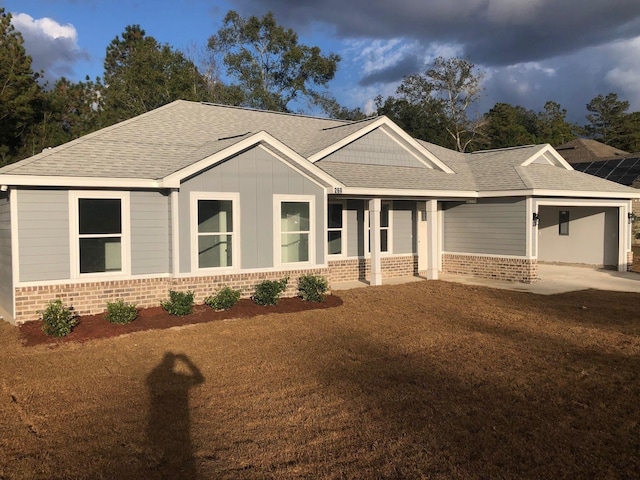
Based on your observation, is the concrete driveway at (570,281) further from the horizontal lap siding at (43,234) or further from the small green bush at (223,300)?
the horizontal lap siding at (43,234)

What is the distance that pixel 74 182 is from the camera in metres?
10.3

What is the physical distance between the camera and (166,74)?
28.7 meters

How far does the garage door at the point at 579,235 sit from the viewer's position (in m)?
19.8

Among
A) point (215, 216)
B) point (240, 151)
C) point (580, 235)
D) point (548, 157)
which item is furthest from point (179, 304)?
point (580, 235)

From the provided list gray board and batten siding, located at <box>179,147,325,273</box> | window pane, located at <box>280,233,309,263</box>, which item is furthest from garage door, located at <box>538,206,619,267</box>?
gray board and batten siding, located at <box>179,147,325,273</box>

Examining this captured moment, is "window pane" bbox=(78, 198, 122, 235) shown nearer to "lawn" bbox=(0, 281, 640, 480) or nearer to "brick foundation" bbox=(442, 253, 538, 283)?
"lawn" bbox=(0, 281, 640, 480)

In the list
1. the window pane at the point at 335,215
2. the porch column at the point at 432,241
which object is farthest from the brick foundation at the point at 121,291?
the porch column at the point at 432,241

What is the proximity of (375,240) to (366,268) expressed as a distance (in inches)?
59.2

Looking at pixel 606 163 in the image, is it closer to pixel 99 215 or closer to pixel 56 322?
pixel 99 215

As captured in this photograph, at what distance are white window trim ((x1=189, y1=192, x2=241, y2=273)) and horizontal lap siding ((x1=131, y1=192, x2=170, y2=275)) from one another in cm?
58

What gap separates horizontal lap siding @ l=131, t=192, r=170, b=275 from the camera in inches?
443

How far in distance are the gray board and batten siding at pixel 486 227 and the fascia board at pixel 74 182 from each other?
34.4 feet

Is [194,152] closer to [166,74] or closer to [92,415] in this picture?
[92,415]

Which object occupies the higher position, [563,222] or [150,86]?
[150,86]
